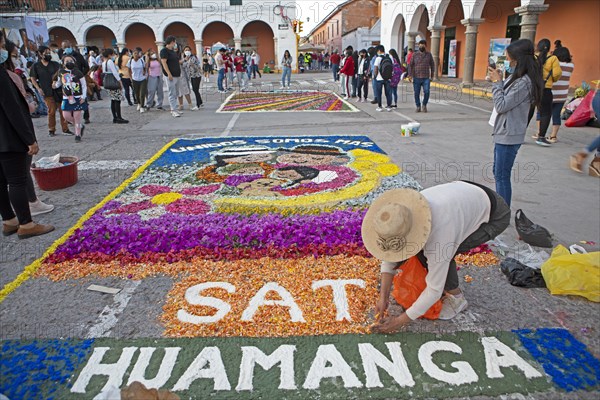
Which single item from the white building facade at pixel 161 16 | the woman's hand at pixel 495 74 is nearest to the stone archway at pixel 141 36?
the white building facade at pixel 161 16

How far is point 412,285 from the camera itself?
9.93 ft

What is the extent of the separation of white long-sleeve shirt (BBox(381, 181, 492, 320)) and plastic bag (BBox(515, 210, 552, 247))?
5.39ft

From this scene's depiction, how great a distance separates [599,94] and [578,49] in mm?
13472

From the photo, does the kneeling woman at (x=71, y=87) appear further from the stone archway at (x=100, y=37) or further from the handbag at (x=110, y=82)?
the stone archway at (x=100, y=37)

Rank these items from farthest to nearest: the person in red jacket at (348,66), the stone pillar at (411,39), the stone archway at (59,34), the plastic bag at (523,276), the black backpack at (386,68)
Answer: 1. the stone archway at (59,34)
2. the stone pillar at (411,39)
3. the person in red jacket at (348,66)
4. the black backpack at (386,68)
5. the plastic bag at (523,276)

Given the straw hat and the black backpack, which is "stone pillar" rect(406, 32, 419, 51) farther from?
the straw hat

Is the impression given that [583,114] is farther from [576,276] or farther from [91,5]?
[91,5]

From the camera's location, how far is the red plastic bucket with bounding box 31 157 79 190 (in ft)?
19.0

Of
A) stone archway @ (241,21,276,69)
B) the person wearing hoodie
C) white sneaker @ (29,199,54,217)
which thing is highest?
stone archway @ (241,21,276,69)

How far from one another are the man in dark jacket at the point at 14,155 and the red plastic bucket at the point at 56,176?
1.29 meters

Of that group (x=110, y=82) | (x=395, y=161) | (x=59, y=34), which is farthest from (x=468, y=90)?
(x=59, y=34)

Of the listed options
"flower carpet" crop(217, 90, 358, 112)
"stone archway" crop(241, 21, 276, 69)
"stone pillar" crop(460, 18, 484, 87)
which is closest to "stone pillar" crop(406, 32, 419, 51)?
"stone pillar" crop(460, 18, 484, 87)

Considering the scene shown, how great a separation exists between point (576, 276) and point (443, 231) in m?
1.46

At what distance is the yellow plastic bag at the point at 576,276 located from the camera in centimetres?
313
